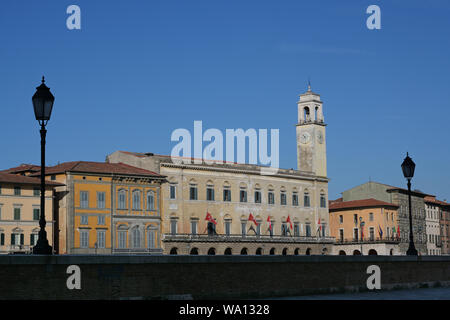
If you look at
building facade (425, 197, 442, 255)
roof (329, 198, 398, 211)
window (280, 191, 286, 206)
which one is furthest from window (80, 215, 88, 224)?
building facade (425, 197, 442, 255)

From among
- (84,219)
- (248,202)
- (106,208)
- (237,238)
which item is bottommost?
(237,238)

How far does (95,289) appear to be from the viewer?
2011cm

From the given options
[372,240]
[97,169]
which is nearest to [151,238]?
[97,169]

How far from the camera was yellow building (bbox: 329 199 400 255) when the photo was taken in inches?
3925

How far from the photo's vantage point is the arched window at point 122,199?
2785 inches

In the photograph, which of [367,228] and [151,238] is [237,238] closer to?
[151,238]

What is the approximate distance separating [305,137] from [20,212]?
38662mm

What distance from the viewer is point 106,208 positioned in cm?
6962

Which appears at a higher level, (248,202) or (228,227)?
(248,202)

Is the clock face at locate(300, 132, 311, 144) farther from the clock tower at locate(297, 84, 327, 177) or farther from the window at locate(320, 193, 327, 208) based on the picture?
the window at locate(320, 193, 327, 208)

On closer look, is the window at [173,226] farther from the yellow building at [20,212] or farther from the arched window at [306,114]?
the arched window at [306,114]

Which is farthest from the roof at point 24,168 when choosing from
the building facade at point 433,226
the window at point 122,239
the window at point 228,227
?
the building facade at point 433,226

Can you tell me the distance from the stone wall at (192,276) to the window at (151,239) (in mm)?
43756
